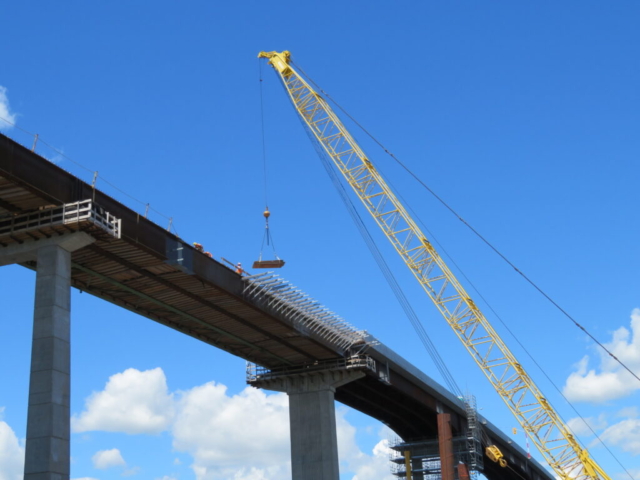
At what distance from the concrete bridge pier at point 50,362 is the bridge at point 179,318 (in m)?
0.06

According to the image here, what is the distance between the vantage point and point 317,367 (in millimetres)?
81375

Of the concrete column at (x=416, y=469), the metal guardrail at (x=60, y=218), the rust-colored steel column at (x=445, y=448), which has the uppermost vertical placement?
the metal guardrail at (x=60, y=218)

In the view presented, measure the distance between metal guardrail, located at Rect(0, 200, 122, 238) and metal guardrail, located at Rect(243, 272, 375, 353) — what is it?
17498 millimetres

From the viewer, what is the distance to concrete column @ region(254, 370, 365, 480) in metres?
80.5

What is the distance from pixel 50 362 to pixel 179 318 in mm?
23134

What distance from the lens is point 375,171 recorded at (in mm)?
99375

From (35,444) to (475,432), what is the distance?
72.7m

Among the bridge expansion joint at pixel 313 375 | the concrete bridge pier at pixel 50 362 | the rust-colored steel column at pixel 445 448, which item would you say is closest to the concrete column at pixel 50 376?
the concrete bridge pier at pixel 50 362

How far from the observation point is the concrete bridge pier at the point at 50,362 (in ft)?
134

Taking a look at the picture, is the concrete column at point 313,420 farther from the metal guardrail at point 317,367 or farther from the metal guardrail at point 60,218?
the metal guardrail at point 60,218

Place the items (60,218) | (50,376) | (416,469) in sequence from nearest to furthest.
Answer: (50,376), (60,218), (416,469)

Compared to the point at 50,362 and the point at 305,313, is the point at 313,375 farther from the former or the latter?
the point at 50,362

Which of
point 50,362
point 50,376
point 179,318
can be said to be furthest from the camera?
point 179,318

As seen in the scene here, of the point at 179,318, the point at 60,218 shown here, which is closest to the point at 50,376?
the point at 60,218
